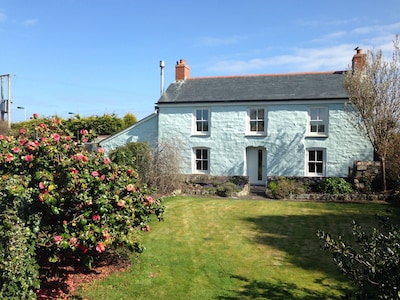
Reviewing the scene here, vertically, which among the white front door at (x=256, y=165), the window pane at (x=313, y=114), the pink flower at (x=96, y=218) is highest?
the window pane at (x=313, y=114)

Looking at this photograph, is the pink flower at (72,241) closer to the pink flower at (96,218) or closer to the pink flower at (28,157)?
the pink flower at (96,218)

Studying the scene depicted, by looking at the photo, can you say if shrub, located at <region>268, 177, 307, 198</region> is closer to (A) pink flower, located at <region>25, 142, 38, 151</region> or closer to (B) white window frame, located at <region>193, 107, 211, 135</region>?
(B) white window frame, located at <region>193, 107, 211, 135</region>

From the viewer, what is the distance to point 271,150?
2145 cm

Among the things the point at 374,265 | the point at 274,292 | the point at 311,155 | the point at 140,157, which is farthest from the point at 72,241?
the point at 311,155

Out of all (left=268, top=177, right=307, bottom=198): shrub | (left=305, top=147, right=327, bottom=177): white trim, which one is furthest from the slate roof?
(left=268, top=177, right=307, bottom=198): shrub

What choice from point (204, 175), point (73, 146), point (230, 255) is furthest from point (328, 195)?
point (73, 146)

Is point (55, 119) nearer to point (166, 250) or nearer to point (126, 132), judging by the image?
point (166, 250)

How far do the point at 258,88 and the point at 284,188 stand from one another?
7800mm

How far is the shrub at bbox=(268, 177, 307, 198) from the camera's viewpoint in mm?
17188

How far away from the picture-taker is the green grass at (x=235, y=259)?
6.44 meters

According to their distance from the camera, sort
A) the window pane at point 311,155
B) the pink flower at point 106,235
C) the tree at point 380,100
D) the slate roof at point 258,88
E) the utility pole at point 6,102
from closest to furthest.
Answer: the pink flower at point 106,235 < the tree at point 380,100 < the slate roof at point 258,88 < the window pane at point 311,155 < the utility pole at point 6,102

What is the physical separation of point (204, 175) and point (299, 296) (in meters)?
15.4

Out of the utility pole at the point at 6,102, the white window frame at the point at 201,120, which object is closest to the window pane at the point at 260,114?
the white window frame at the point at 201,120

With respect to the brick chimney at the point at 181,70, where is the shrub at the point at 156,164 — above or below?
below
